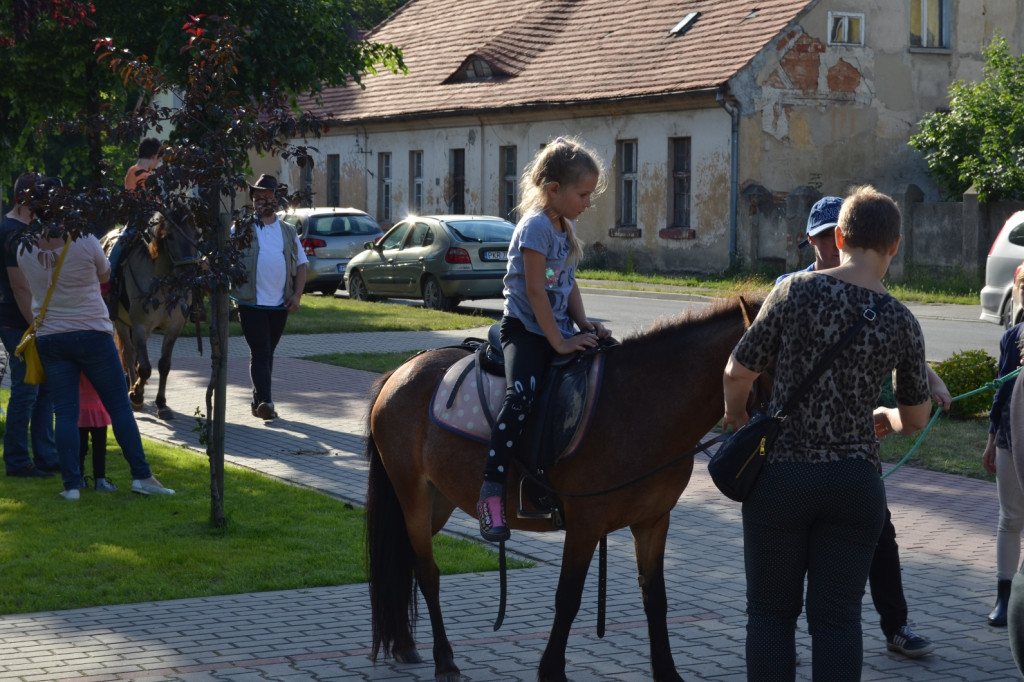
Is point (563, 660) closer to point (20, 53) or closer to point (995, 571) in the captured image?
point (995, 571)

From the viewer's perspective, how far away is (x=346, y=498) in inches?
369

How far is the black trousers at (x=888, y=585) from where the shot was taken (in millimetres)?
5844

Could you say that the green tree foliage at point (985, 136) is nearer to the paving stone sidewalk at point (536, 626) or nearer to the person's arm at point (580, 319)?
the paving stone sidewalk at point (536, 626)

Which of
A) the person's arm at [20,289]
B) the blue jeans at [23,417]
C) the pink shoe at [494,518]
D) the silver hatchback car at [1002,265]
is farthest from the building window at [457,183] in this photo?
the pink shoe at [494,518]

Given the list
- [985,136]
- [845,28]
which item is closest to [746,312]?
[985,136]

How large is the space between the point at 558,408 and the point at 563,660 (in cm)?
98

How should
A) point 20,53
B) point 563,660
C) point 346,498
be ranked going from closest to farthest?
point 563,660, point 346,498, point 20,53

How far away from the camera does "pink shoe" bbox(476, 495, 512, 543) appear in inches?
208

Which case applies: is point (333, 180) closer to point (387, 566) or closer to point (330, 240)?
point (330, 240)

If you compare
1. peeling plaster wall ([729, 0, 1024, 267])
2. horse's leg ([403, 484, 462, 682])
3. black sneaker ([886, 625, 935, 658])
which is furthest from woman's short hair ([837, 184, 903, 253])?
peeling plaster wall ([729, 0, 1024, 267])

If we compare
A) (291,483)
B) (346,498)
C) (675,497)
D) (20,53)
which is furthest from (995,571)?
(20,53)

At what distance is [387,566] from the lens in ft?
19.1

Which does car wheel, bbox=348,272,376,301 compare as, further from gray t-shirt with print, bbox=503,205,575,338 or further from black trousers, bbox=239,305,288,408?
gray t-shirt with print, bbox=503,205,575,338

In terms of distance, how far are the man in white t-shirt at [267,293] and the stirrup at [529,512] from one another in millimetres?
6951
